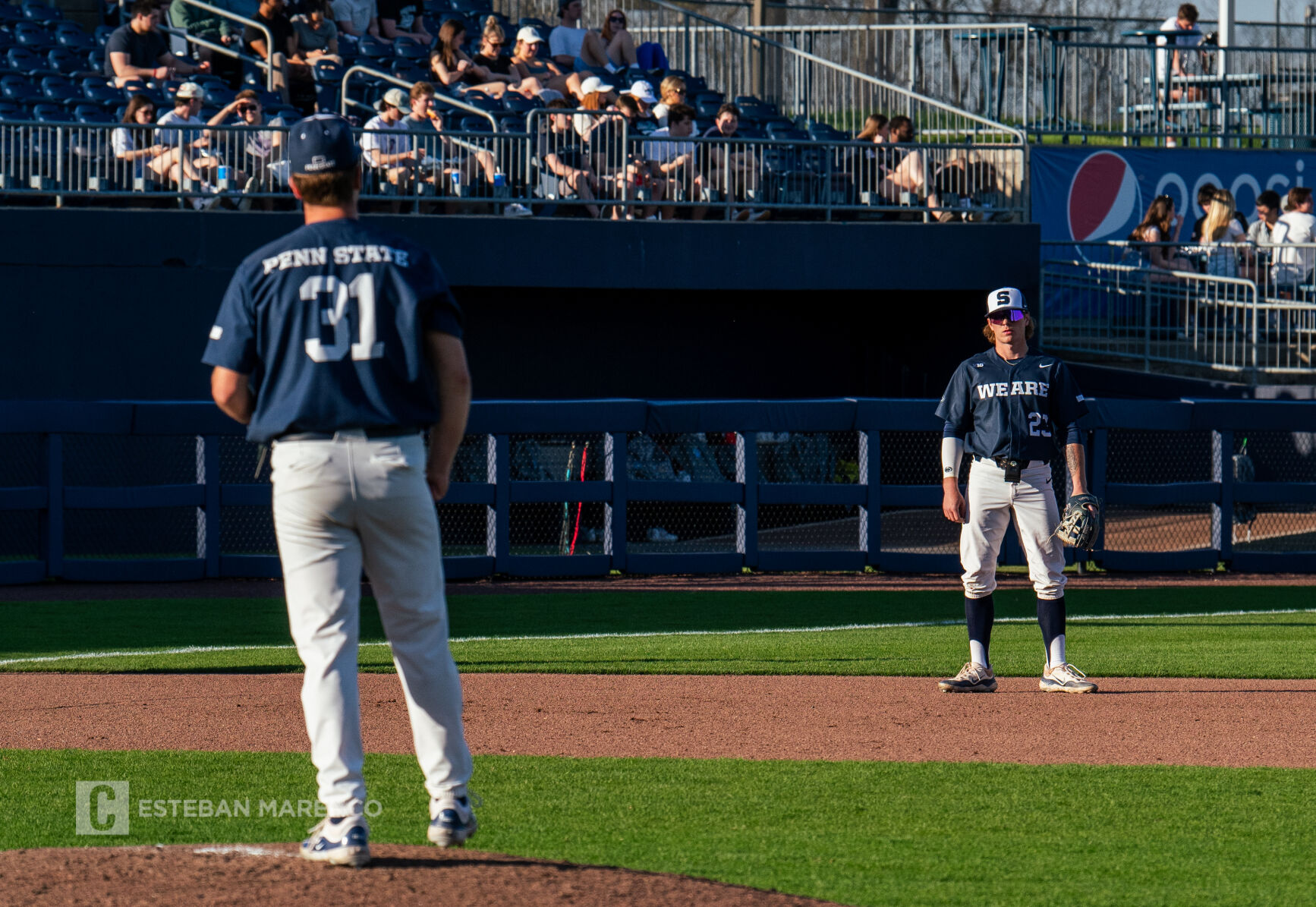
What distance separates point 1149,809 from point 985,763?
3.09ft

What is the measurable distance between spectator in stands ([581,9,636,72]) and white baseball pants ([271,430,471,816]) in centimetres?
1731

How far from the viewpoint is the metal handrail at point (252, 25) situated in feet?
60.8

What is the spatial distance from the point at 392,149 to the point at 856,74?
6534 millimetres

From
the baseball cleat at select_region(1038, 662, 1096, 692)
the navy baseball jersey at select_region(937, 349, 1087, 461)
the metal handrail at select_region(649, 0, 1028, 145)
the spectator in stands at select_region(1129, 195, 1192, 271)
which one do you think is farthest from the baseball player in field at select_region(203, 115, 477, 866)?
the spectator in stands at select_region(1129, 195, 1192, 271)

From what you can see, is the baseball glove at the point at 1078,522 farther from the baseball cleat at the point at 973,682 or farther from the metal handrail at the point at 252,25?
the metal handrail at the point at 252,25

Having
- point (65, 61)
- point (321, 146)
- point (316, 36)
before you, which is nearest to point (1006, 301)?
point (321, 146)

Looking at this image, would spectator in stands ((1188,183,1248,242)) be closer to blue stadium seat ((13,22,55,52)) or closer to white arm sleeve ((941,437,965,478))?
white arm sleeve ((941,437,965,478))

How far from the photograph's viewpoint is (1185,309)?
19.5 metres

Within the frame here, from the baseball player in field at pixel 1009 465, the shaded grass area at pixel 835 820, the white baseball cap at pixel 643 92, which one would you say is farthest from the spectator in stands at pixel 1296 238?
the shaded grass area at pixel 835 820

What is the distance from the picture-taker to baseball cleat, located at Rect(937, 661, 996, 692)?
8.90m

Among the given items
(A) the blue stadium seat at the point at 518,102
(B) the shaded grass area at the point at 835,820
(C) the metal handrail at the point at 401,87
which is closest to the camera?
(B) the shaded grass area at the point at 835,820

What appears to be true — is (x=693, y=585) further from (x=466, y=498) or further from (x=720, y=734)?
(x=720, y=734)

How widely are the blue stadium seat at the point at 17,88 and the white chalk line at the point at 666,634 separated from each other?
8.67 m

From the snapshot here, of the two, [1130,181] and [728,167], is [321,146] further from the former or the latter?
[1130,181]
